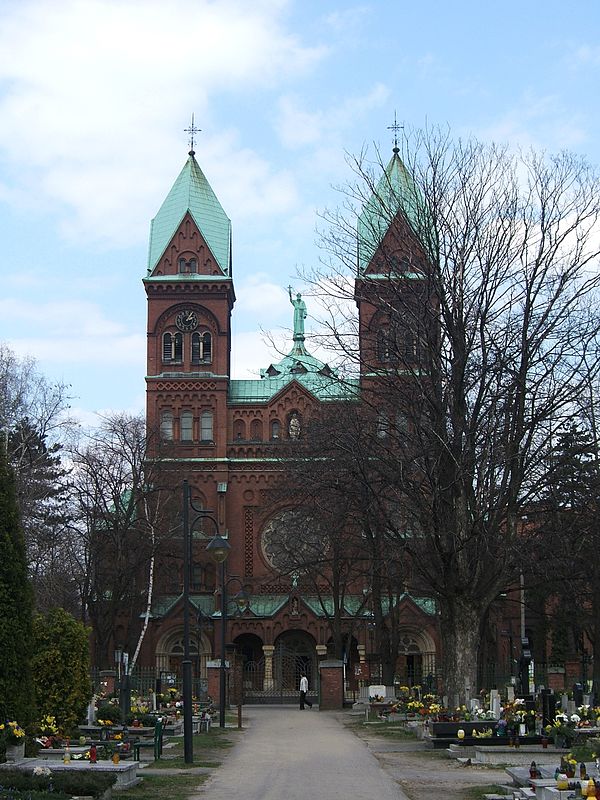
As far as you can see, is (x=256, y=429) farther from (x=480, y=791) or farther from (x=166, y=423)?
(x=480, y=791)

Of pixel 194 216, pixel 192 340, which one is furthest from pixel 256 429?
pixel 194 216

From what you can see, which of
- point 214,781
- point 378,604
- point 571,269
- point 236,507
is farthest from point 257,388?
point 214,781

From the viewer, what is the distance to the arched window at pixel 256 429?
63156mm

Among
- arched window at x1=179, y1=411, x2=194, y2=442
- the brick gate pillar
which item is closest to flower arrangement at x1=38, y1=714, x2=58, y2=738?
the brick gate pillar

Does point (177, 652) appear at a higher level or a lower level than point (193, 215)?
lower

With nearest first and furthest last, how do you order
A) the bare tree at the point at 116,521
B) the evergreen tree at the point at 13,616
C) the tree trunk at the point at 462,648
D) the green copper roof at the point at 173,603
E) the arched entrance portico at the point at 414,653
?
1. the evergreen tree at the point at 13,616
2. the tree trunk at the point at 462,648
3. the bare tree at the point at 116,521
4. the arched entrance portico at the point at 414,653
5. the green copper roof at the point at 173,603

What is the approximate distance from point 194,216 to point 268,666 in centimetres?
2441

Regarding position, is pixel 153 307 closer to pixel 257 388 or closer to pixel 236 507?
pixel 257 388

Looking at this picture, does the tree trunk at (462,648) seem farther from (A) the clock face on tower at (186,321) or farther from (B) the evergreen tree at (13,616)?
(A) the clock face on tower at (186,321)

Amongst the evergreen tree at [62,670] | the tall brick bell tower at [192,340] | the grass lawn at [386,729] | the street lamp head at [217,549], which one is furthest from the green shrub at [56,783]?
the tall brick bell tower at [192,340]

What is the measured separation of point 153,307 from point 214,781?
47.2m

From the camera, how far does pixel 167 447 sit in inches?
2309

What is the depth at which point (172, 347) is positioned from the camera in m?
63.5

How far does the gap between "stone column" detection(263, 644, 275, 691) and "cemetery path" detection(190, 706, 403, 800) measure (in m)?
24.8
